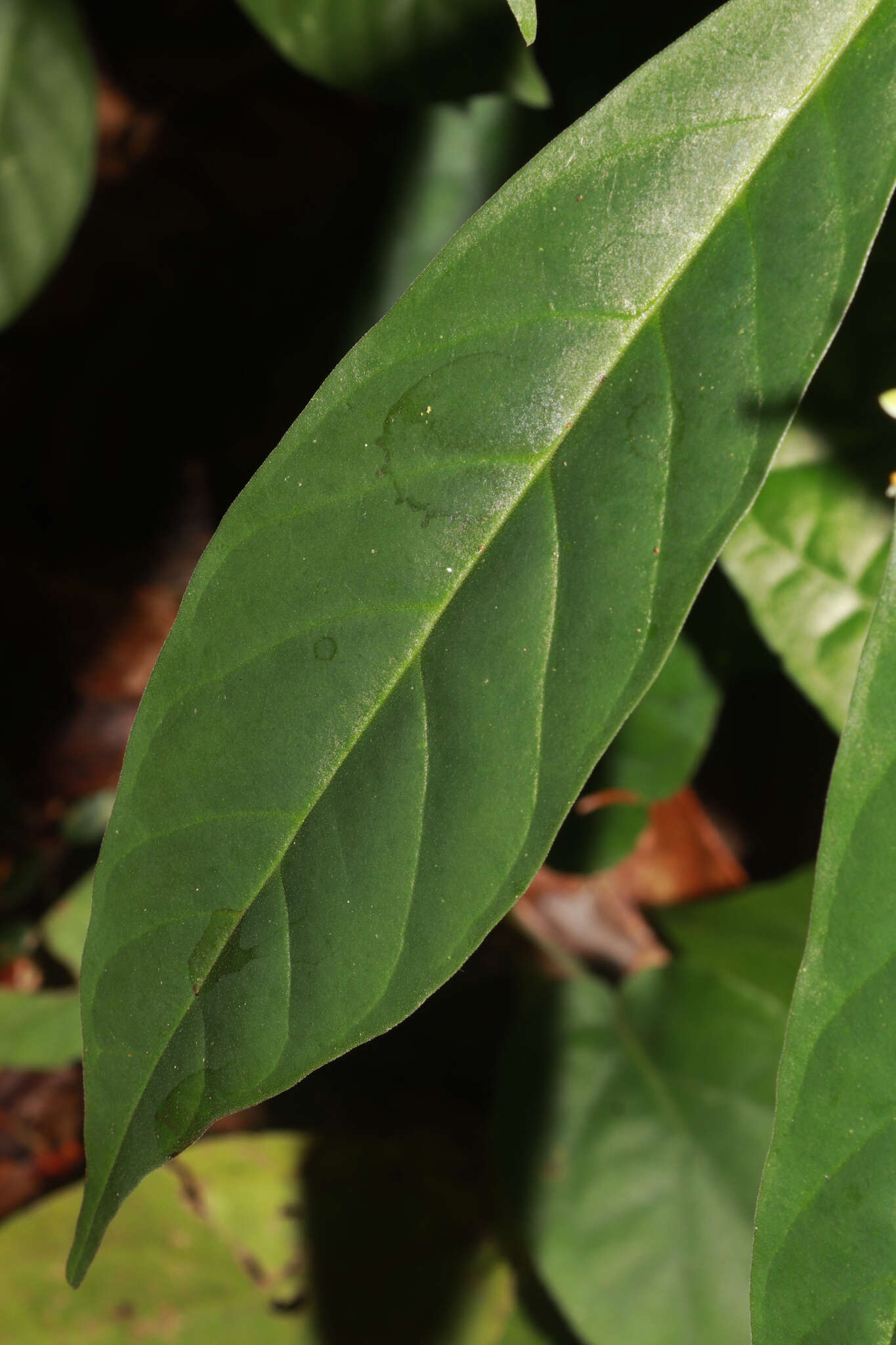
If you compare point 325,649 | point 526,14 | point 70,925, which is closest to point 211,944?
point 325,649

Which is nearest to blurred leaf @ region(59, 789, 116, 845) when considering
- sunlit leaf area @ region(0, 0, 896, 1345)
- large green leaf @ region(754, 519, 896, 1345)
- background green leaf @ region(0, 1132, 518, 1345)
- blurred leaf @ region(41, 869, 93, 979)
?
sunlit leaf area @ region(0, 0, 896, 1345)

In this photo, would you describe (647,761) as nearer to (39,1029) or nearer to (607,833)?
(607,833)

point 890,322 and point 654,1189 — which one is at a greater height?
point 890,322

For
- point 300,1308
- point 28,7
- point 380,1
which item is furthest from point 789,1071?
point 300,1308

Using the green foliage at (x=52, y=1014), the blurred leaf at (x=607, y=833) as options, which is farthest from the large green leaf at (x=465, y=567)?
the green foliage at (x=52, y=1014)

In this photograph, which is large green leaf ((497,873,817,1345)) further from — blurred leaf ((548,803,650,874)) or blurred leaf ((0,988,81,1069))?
blurred leaf ((0,988,81,1069))

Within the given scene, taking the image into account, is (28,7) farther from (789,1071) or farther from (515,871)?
(789,1071)
